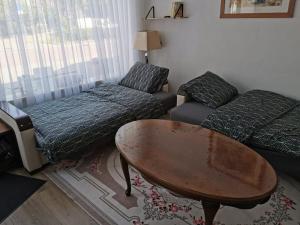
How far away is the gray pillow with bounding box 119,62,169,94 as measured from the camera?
127 inches

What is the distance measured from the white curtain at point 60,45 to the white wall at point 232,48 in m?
0.65

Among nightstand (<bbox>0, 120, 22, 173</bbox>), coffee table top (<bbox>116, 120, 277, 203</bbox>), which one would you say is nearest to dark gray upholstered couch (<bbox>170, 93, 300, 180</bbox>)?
coffee table top (<bbox>116, 120, 277, 203</bbox>)

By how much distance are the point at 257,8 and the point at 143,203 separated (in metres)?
2.34

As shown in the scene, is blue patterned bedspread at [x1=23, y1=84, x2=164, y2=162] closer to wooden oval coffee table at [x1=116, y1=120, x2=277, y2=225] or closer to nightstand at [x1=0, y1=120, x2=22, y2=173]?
nightstand at [x1=0, y1=120, x2=22, y2=173]

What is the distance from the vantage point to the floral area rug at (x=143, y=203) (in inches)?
68.3

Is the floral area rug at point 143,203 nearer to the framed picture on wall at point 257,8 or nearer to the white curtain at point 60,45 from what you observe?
the white curtain at point 60,45

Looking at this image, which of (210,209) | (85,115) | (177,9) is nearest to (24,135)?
(85,115)

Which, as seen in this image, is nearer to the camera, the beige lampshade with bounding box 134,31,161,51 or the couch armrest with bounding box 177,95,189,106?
the couch armrest with bounding box 177,95,189,106

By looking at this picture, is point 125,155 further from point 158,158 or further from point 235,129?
point 235,129

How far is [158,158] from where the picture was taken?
62.4 inches

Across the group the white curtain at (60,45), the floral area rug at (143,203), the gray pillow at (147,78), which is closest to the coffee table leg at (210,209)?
the floral area rug at (143,203)

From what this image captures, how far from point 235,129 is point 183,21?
1814mm

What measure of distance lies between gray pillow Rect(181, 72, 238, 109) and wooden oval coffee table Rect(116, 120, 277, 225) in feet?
2.60

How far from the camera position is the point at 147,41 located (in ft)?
10.9
